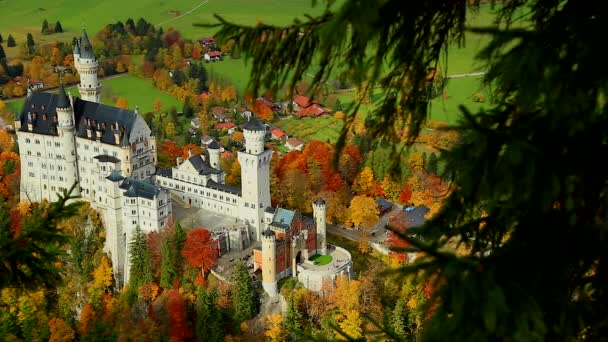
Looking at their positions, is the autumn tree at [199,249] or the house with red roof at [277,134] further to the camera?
the house with red roof at [277,134]

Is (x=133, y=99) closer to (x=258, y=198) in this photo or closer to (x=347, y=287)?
(x=258, y=198)

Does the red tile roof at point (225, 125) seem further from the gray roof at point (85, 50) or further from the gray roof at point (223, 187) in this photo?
the gray roof at point (223, 187)

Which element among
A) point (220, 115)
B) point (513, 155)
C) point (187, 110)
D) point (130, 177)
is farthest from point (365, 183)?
point (513, 155)

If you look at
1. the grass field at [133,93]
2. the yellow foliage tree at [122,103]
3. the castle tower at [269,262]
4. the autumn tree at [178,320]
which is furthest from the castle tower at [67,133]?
the grass field at [133,93]

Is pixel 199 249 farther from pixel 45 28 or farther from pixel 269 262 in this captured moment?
pixel 45 28

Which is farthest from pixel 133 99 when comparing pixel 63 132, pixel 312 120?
pixel 63 132

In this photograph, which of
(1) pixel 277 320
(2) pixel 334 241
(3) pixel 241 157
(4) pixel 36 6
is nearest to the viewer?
(1) pixel 277 320

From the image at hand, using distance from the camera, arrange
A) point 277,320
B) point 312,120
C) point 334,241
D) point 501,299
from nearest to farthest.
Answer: point 501,299
point 277,320
point 334,241
point 312,120
